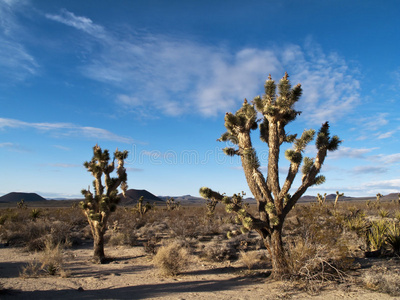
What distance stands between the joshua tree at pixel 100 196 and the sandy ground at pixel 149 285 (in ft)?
3.38

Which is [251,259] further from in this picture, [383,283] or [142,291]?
[142,291]

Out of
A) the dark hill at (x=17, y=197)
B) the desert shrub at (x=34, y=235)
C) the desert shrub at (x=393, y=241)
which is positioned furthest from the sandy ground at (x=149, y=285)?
the dark hill at (x=17, y=197)

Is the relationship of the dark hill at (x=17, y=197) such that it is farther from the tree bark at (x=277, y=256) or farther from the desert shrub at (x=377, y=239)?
the desert shrub at (x=377, y=239)

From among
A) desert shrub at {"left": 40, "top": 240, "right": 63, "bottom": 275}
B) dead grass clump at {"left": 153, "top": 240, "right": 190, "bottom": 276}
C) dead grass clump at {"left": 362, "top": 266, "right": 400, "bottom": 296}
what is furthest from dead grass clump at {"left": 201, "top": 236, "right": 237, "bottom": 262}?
desert shrub at {"left": 40, "top": 240, "right": 63, "bottom": 275}

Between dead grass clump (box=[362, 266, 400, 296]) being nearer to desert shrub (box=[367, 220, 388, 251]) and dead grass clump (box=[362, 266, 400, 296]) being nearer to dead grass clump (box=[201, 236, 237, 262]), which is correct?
desert shrub (box=[367, 220, 388, 251])

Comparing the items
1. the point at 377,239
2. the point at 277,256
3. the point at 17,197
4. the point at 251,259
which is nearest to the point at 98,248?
the point at 251,259

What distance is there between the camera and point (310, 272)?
7102 millimetres

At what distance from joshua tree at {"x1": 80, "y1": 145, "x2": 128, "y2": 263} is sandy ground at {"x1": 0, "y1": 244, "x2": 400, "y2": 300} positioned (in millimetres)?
1031

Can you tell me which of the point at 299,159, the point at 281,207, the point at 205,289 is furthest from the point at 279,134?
the point at 205,289

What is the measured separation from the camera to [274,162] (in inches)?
313

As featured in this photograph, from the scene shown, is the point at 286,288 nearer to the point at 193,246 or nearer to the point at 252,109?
the point at 252,109

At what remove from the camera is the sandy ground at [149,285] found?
6293 mm

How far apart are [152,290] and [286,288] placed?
3405 mm

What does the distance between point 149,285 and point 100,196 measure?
4673 mm
